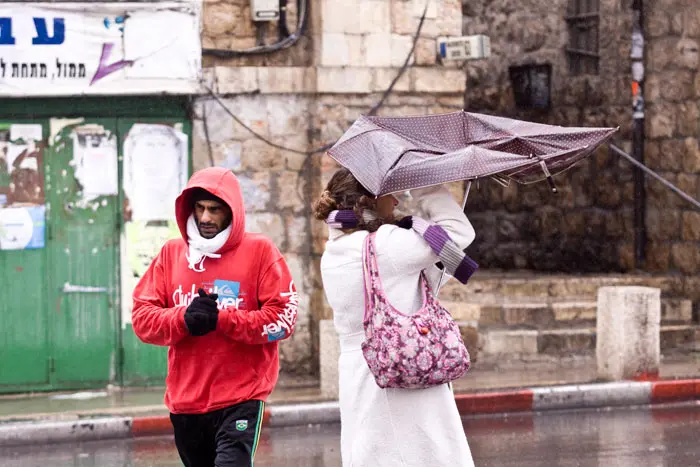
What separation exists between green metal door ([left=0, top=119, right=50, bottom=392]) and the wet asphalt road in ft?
6.63

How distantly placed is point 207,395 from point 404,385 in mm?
1022

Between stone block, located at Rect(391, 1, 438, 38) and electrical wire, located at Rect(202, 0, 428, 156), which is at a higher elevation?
stone block, located at Rect(391, 1, 438, 38)

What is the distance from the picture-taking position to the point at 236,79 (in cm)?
1199

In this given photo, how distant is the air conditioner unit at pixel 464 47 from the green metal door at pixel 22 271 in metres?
3.77

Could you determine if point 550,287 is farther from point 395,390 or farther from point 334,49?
point 395,390

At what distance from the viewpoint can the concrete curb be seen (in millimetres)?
10148

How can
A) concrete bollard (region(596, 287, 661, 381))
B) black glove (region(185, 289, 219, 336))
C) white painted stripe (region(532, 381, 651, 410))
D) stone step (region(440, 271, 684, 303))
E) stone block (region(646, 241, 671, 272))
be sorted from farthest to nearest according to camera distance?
stone block (region(646, 241, 671, 272)) → stone step (region(440, 271, 684, 303)) → concrete bollard (region(596, 287, 661, 381)) → white painted stripe (region(532, 381, 651, 410)) → black glove (region(185, 289, 219, 336))

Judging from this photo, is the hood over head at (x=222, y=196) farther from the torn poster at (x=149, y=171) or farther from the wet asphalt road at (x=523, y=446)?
the torn poster at (x=149, y=171)

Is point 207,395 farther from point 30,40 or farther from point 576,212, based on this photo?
point 576,212

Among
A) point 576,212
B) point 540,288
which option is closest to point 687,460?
point 540,288

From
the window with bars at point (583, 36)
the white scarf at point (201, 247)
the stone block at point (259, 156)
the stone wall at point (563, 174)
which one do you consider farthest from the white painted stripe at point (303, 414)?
the window with bars at point (583, 36)

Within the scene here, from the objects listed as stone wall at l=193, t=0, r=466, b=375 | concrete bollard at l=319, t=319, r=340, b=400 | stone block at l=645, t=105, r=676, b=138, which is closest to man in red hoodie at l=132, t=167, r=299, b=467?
concrete bollard at l=319, t=319, r=340, b=400

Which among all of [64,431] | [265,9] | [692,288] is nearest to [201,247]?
[64,431]

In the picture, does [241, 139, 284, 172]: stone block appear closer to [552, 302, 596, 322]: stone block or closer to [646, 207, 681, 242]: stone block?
[552, 302, 596, 322]: stone block
